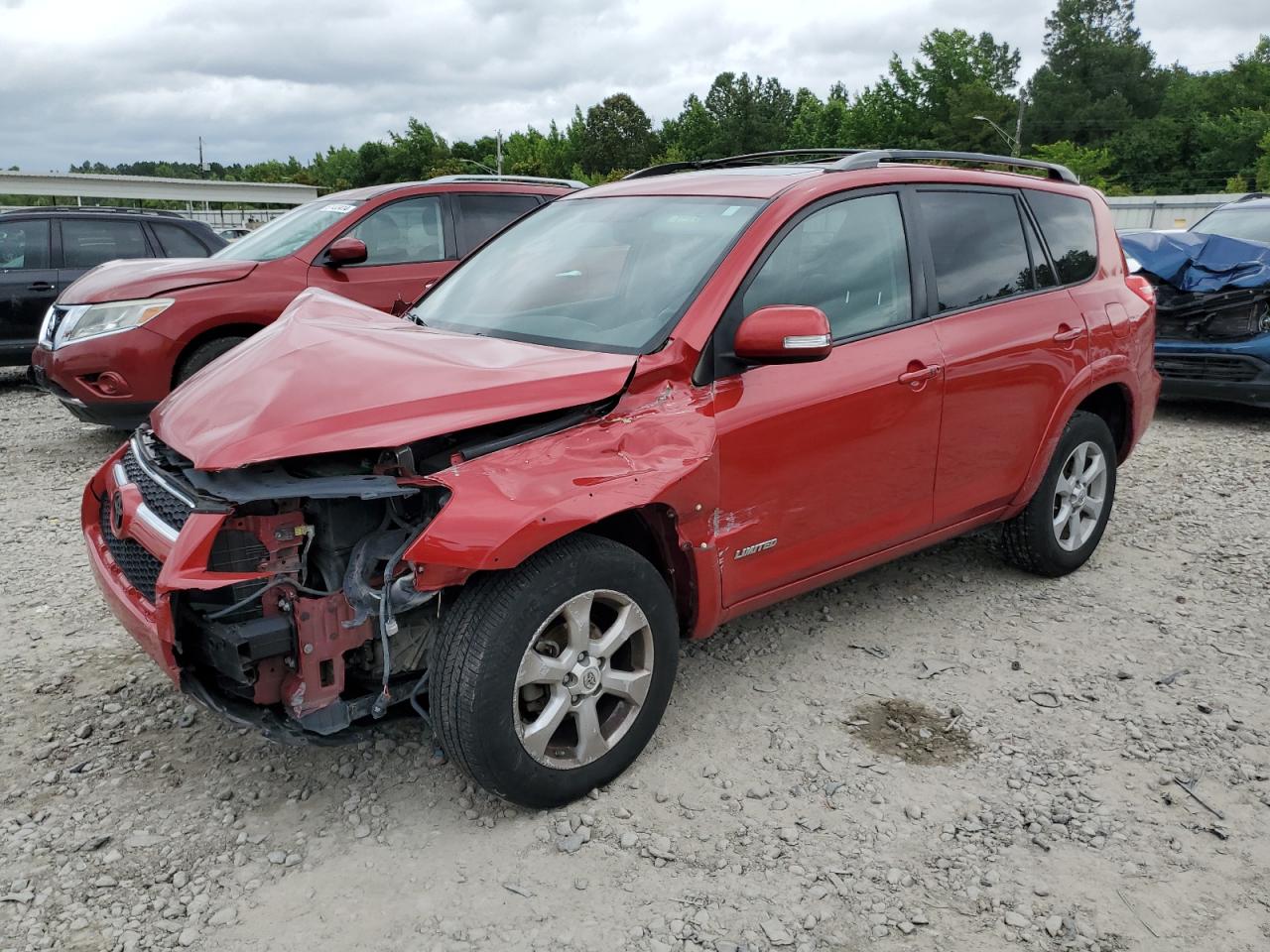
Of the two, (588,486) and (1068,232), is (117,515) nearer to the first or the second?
(588,486)

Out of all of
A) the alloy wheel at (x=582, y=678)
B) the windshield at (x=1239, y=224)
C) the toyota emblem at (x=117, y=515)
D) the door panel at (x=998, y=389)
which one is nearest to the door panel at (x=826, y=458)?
the door panel at (x=998, y=389)

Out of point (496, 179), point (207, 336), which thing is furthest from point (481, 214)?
point (207, 336)

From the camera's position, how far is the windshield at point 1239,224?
8.87 metres

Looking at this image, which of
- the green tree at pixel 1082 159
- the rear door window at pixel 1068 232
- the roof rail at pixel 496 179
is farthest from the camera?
the green tree at pixel 1082 159

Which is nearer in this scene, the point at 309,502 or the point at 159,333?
the point at 309,502

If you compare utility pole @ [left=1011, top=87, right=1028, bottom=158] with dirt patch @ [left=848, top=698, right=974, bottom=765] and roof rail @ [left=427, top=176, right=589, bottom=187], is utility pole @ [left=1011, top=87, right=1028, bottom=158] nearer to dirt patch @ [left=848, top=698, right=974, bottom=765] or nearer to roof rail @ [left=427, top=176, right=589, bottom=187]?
roof rail @ [left=427, top=176, right=589, bottom=187]

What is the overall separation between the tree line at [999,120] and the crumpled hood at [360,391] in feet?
171

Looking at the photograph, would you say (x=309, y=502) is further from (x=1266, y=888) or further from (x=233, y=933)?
(x=1266, y=888)

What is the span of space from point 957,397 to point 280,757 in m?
2.74

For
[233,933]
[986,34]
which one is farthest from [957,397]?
[986,34]

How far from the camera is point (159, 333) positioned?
6688mm

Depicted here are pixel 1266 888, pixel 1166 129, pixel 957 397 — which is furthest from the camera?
pixel 1166 129

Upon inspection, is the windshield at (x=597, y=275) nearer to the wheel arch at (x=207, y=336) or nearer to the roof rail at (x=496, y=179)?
the wheel arch at (x=207, y=336)

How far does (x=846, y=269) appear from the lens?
3.69 metres
